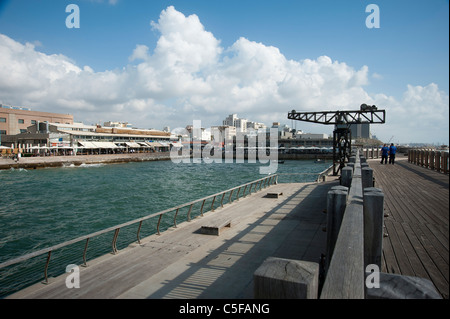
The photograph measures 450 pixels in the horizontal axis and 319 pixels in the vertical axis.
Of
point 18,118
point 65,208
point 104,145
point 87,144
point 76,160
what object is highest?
point 18,118

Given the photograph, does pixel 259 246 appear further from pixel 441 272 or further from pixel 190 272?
pixel 441 272

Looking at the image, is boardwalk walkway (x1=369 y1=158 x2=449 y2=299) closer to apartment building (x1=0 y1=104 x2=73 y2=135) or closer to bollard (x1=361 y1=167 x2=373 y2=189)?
bollard (x1=361 y1=167 x2=373 y2=189)

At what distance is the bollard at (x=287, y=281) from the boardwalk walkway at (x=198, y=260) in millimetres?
3722

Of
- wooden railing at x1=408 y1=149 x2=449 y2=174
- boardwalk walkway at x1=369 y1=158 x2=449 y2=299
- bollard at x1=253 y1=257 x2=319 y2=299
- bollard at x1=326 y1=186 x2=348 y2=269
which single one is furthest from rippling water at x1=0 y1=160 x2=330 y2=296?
bollard at x1=253 y1=257 x2=319 y2=299

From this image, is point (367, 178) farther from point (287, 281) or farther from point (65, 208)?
point (65, 208)

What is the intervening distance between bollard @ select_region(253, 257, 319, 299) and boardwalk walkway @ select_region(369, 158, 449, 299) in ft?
8.54

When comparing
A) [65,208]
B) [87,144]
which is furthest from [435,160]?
[87,144]

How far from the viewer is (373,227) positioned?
13.6ft

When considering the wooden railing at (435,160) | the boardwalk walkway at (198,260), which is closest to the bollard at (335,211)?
the boardwalk walkway at (198,260)

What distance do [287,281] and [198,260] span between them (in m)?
5.81

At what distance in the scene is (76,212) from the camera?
836 inches

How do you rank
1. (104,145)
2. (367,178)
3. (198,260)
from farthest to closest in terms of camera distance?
1. (104,145)
2. (198,260)
3. (367,178)

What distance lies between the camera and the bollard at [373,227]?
4074 millimetres
